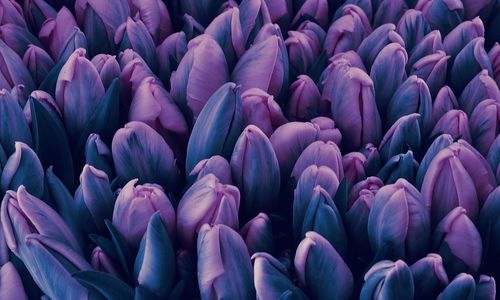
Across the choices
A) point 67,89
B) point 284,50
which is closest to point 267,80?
point 284,50

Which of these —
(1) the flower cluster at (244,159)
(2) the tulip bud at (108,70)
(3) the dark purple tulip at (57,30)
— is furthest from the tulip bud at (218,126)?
(3) the dark purple tulip at (57,30)

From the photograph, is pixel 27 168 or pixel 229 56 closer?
pixel 27 168

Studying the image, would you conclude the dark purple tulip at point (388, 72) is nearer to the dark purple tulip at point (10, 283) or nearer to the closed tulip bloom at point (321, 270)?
the closed tulip bloom at point (321, 270)

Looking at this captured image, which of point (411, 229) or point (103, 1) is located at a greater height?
point (103, 1)

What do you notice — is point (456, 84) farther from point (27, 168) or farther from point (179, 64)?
point (27, 168)

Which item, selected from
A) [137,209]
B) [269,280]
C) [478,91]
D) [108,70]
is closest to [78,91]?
[108,70]
